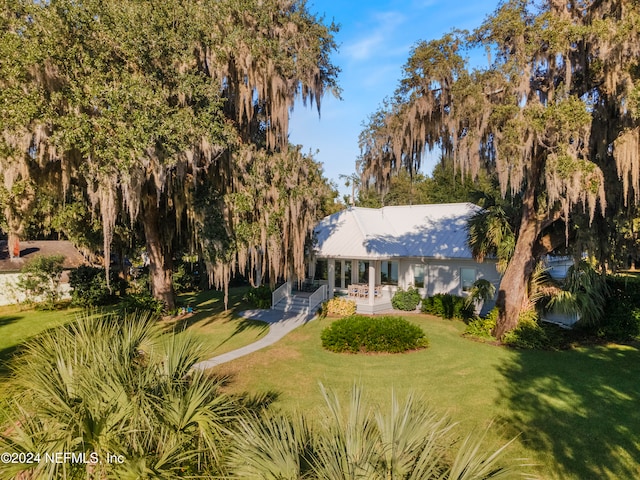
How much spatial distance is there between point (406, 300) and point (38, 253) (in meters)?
24.8

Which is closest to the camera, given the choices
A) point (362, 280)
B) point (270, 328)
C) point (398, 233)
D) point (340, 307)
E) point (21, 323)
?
point (270, 328)

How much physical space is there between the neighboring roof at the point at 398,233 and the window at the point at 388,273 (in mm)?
1383

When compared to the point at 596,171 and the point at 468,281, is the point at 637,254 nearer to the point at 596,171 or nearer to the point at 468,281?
the point at 596,171

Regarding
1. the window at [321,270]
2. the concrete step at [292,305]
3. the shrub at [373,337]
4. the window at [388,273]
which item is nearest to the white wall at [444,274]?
the window at [388,273]

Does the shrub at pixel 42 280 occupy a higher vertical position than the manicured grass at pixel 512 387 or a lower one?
higher

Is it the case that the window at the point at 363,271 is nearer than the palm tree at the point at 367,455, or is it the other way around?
the palm tree at the point at 367,455

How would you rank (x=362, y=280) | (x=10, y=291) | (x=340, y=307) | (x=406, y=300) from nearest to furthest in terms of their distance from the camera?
(x=340, y=307)
(x=406, y=300)
(x=10, y=291)
(x=362, y=280)

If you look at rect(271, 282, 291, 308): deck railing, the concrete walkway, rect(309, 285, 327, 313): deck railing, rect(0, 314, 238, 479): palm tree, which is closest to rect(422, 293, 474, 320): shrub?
rect(309, 285, 327, 313): deck railing

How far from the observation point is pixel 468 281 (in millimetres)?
19078

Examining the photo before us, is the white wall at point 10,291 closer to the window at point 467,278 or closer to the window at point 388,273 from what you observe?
the window at point 388,273

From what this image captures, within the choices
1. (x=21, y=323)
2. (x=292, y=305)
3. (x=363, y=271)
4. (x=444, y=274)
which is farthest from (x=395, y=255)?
(x=21, y=323)

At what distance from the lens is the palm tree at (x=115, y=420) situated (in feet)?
13.8

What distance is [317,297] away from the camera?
19.6m

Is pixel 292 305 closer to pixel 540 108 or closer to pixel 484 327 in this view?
pixel 484 327
